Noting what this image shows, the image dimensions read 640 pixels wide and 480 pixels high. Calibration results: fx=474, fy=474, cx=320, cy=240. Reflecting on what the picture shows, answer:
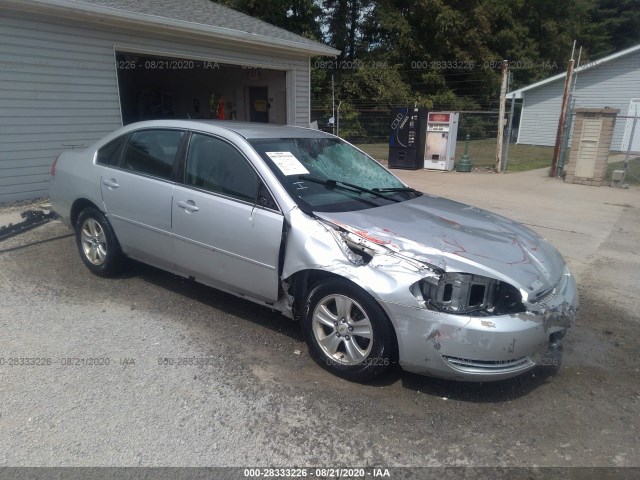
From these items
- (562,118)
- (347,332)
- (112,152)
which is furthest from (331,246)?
(562,118)

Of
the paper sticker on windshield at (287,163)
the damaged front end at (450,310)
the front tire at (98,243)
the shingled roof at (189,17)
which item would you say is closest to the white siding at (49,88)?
the shingled roof at (189,17)

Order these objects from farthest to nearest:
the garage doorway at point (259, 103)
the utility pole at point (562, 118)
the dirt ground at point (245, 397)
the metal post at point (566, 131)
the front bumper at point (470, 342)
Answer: the garage doorway at point (259, 103), the metal post at point (566, 131), the utility pole at point (562, 118), the front bumper at point (470, 342), the dirt ground at point (245, 397)

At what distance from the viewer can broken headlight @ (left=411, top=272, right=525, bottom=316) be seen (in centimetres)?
280

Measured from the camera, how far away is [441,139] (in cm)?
1439

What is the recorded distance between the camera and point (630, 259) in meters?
6.05

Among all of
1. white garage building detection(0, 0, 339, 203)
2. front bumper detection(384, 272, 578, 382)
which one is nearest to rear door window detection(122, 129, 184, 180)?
front bumper detection(384, 272, 578, 382)

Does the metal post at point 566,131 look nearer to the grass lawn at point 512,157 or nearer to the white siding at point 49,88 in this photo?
the grass lawn at point 512,157

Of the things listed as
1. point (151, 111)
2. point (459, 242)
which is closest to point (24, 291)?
point (459, 242)

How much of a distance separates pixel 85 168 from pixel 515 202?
7.94 meters

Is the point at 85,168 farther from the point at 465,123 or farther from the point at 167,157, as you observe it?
the point at 465,123

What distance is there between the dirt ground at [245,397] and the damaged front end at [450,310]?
33 cm

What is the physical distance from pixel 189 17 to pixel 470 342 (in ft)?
31.2

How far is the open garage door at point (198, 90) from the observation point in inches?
538

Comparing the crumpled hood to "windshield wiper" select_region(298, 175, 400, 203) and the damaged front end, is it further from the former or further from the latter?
"windshield wiper" select_region(298, 175, 400, 203)
